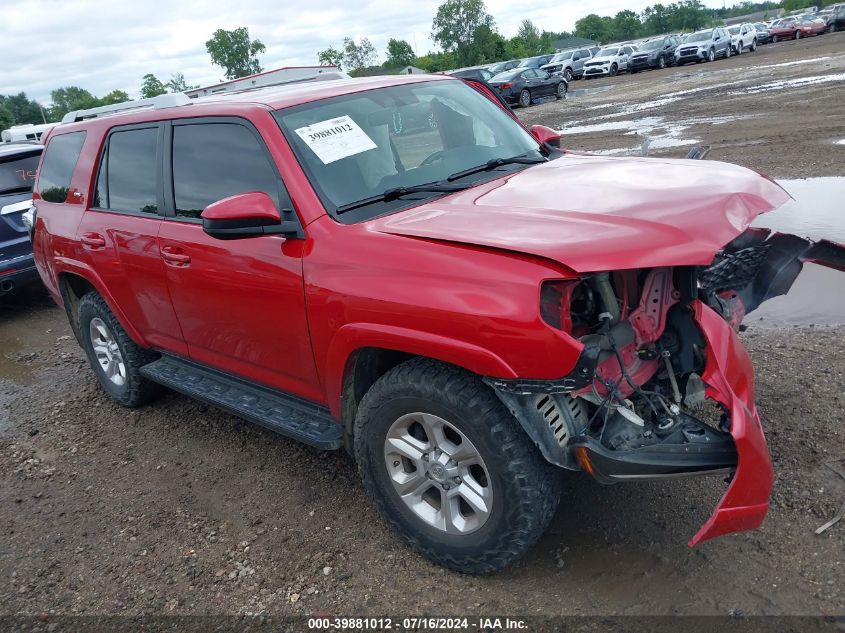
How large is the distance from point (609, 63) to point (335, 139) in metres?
38.1

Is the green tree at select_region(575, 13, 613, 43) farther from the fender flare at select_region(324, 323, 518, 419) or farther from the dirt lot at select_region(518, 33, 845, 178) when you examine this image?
the fender flare at select_region(324, 323, 518, 419)

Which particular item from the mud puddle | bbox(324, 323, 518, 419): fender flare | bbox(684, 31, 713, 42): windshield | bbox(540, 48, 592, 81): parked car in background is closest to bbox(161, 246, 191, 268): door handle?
bbox(324, 323, 518, 419): fender flare

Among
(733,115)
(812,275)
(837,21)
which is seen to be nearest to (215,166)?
(812,275)

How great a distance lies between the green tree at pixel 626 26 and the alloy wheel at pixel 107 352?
117750 millimetres

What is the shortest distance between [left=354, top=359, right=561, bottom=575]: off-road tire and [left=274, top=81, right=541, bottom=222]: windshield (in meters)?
0.82

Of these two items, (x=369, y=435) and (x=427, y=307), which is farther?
(x=369, y=435)

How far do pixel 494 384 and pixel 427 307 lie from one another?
38cm

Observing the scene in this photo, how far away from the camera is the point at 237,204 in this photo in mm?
3182

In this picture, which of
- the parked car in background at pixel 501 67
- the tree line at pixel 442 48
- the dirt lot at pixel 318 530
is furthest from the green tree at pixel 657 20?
the dirt lot at pixel 318 530

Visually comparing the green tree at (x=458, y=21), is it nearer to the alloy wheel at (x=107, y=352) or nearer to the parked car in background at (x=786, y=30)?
the parked car in background at (x=786, y=30)

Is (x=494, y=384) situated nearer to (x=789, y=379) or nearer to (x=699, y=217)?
(x=699, y=217)

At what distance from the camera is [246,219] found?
3.26m

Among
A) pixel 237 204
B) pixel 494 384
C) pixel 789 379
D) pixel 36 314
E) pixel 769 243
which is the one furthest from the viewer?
pixel 36 314

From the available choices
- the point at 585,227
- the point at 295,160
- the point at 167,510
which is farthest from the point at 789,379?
the point at 167,510
